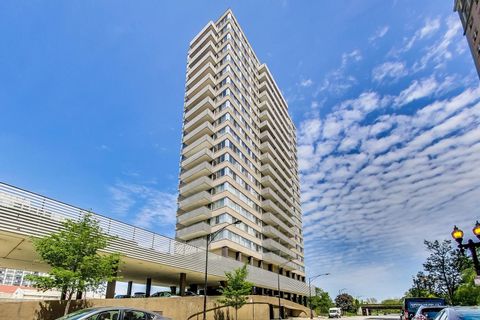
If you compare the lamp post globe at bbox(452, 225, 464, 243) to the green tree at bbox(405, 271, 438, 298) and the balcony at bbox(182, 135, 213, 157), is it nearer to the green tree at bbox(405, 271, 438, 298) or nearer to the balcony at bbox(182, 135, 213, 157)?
the balcony at bbox(182, 135, 213, 157)

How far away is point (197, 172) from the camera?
54.4 metres

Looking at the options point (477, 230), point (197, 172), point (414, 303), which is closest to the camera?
point (477, 230)

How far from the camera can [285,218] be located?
73.1 m

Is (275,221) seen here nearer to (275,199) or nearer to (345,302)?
(275,199)

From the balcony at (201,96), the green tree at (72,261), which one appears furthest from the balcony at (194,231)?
the green tree at (72,261)

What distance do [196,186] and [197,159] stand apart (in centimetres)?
511

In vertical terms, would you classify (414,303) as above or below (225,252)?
below

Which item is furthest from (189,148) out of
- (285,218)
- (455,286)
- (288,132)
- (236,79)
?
(455,286)

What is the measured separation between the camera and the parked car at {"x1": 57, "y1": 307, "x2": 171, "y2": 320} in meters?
9.44

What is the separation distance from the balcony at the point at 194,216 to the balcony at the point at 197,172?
6.13 m

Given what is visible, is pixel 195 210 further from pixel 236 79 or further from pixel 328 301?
pixel 328 301

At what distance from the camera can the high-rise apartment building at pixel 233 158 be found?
169ft

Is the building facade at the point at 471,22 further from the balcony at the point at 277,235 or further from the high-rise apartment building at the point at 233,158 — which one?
the balcony at the point at 277,235

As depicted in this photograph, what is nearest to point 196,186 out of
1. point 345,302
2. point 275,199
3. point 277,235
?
point 277,235
